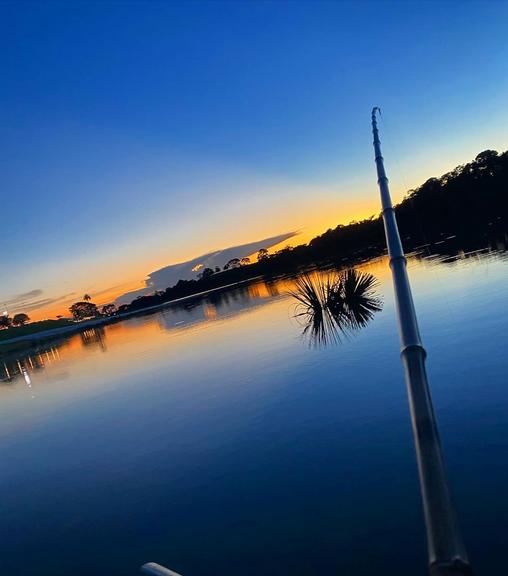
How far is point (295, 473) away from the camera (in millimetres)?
6371

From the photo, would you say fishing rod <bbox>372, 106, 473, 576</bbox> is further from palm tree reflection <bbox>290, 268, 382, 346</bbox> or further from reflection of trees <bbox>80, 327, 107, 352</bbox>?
reflection of trees <bbox>80, 327, 107, 352</bbox>

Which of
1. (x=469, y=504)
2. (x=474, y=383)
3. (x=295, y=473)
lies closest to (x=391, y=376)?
(x=474, y=383)

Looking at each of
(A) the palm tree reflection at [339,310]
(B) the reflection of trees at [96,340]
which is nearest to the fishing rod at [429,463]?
(A) the palm tree reflection at [339,310]

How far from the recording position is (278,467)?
22.1 ft

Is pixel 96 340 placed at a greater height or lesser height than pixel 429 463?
lesser

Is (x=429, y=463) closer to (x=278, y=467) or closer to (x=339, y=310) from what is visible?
(x=278, y=467)

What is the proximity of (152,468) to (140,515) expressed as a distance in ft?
5.56

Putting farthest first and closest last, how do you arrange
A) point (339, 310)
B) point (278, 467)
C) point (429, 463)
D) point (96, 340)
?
point (96, 340) → point (339, 310) → point (278, 467) → point (429, 463)

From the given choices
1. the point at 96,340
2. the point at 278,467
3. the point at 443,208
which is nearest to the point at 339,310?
the point at 278,467

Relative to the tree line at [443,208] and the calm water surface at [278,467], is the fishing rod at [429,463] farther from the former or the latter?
the tree line at [443,208]

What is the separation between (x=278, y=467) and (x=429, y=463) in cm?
588

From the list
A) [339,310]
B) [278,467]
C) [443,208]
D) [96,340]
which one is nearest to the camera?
[278,467]

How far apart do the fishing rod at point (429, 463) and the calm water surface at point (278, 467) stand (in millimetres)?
3211

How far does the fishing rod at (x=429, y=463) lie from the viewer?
107cm
